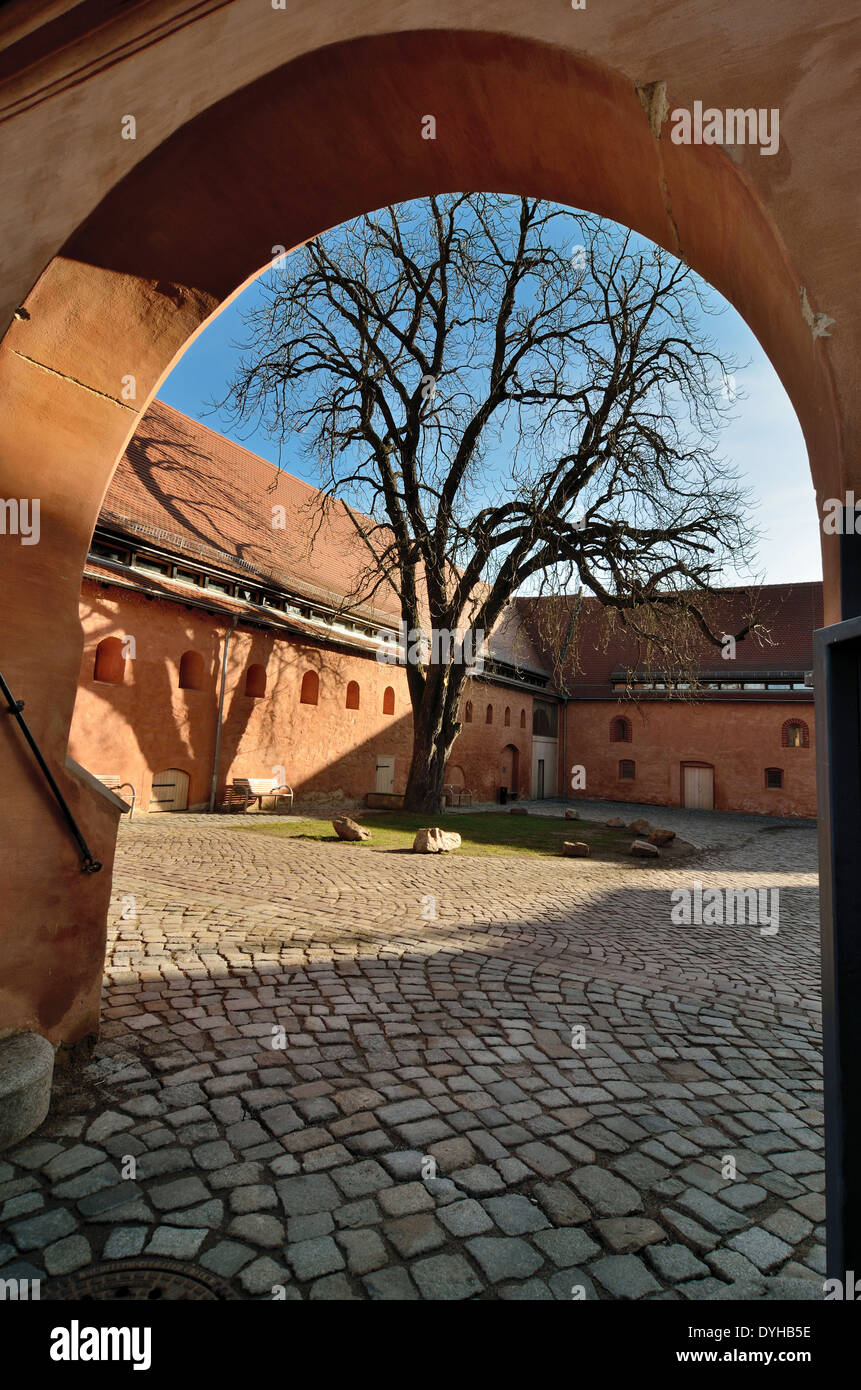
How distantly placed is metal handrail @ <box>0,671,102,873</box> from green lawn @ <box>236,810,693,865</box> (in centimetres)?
817

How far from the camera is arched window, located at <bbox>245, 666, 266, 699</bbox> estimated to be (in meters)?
18.3

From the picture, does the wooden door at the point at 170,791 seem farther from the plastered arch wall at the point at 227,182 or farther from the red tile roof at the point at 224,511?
the plastered arch wall at the point at 227,182

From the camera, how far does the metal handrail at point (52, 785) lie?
301 centimetres

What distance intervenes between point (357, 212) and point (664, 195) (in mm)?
1685

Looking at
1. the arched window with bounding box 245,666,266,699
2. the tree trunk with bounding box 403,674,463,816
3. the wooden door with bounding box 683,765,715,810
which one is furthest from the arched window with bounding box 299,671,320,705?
the wooden door with bounding box 683,765,715,810

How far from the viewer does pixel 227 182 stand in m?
3.06

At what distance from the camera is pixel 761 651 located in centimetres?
3098

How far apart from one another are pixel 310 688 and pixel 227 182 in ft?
57.5

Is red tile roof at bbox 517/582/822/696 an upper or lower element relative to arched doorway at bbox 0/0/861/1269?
upper

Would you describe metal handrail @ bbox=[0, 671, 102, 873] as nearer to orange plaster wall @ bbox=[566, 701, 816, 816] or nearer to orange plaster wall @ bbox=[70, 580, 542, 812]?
orange plaster wall @ bbox=[70, 580, 542, 812]

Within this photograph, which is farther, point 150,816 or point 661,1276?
point 150,816

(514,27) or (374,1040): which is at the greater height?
(514,27)
